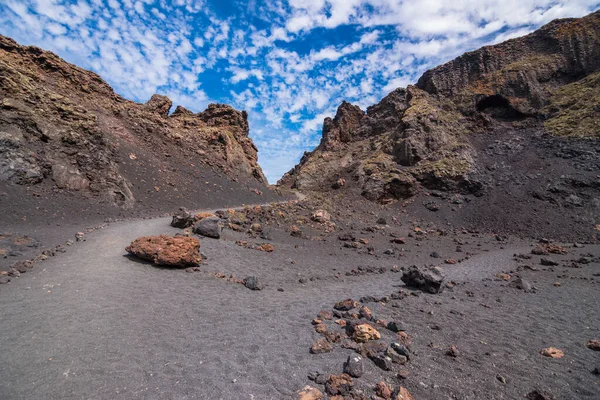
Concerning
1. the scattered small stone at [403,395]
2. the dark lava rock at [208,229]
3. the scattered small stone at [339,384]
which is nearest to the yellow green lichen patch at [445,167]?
the dark lava rock at [208,229]

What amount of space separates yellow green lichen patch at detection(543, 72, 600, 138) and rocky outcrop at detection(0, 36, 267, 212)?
1437 inches

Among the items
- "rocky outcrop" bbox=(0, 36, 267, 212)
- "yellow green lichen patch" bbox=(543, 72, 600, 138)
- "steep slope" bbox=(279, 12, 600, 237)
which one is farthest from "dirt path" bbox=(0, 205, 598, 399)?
"yellow green lichen patch" bbox=(543, 72, 600, 138)

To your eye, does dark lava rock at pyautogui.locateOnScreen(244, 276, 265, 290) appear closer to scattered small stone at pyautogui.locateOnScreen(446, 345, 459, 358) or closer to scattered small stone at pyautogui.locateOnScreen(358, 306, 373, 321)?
scattered small stone at pyautogui.locateOnScreen(358, 306, 373, 321)

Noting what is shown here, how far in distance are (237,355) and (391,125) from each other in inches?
1776

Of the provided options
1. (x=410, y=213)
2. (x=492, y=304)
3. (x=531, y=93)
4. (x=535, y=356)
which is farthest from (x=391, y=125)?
(x=535, y=356)

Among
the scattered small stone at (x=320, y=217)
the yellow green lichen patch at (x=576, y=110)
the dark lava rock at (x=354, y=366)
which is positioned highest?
the yellow green lichen patch at (x=576, y=110)

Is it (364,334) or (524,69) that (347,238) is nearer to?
(364,334)

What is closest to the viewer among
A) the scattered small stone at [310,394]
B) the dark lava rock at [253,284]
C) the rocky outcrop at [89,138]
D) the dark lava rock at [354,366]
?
the scattered small stone at [310,394]

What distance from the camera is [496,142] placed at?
3275 centimetres

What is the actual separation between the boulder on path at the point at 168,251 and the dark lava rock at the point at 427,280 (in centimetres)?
751

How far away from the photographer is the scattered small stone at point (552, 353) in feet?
16.1

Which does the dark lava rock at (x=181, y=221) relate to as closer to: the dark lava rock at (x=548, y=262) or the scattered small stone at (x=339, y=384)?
the scattered small stone at (x=339, y=384)

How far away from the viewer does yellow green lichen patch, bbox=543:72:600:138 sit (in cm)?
2753

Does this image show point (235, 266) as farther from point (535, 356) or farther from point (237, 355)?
point (535, 356)
